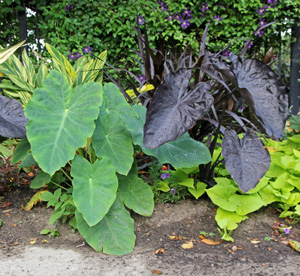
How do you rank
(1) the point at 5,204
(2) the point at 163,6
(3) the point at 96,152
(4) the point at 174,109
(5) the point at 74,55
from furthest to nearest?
(2) the point at 163,6, (5) the point at 74,55, (1) the point at 5,204, (3) the point at 96,152, (4) the point at 174,109

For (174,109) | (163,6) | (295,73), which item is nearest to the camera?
(174,109)

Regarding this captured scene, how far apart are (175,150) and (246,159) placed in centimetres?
41

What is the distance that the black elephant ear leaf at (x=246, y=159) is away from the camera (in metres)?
1.48

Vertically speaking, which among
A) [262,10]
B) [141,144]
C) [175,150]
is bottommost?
[175,150]

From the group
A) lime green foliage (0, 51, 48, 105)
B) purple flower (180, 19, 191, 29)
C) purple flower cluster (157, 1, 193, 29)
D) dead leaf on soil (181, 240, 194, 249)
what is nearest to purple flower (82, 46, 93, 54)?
purple flower cluster (157, 1, 193, 29)

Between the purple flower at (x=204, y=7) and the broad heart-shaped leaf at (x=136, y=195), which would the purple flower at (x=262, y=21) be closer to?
the purple flower at (x=204, y=7)

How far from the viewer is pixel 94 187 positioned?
159 cm

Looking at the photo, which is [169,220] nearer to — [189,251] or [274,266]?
[189,251]

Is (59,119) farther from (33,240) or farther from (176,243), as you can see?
(176,243)

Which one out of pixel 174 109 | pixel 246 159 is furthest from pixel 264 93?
pixel 174 109

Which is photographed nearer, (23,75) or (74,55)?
(23,75)

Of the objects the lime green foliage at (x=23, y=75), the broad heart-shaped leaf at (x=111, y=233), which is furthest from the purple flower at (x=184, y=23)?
the broad heart-shaped leaf at (x=111, y=233)

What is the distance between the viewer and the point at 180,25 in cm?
385

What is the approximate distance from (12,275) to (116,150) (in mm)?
755
